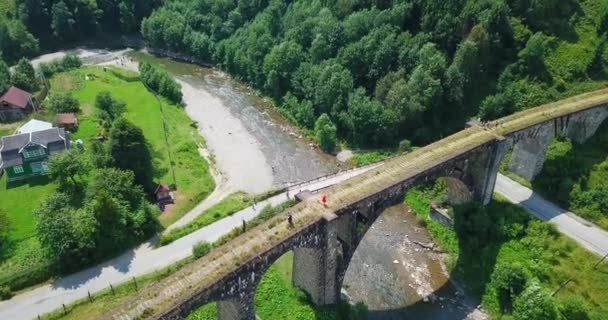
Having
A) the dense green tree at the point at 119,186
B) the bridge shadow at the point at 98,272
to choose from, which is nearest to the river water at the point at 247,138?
the dense green tree at the point at 119,186

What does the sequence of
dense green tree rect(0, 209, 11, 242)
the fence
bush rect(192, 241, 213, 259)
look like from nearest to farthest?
bush rect(192, 241, 213, 259) → dense green tree rect(0, 209, 11, 242) → the fence

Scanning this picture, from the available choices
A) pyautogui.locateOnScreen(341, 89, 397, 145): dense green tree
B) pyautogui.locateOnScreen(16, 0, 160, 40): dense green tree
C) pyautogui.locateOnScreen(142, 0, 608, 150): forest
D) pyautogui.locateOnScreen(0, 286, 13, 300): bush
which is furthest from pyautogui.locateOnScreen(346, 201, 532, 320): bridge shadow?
pyautogui.locateOnScreen(16, 0, 160, 40): dense green tree

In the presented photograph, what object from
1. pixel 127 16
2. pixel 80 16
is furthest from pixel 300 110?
pixel 80 16

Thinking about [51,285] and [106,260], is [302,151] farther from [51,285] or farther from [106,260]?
[51,285]

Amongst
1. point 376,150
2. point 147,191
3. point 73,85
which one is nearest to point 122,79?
point 73,85

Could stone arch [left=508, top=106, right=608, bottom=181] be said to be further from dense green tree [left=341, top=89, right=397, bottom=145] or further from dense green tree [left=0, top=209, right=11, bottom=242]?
dense green tree [left=0, top=209, right=11, bottom=242]
